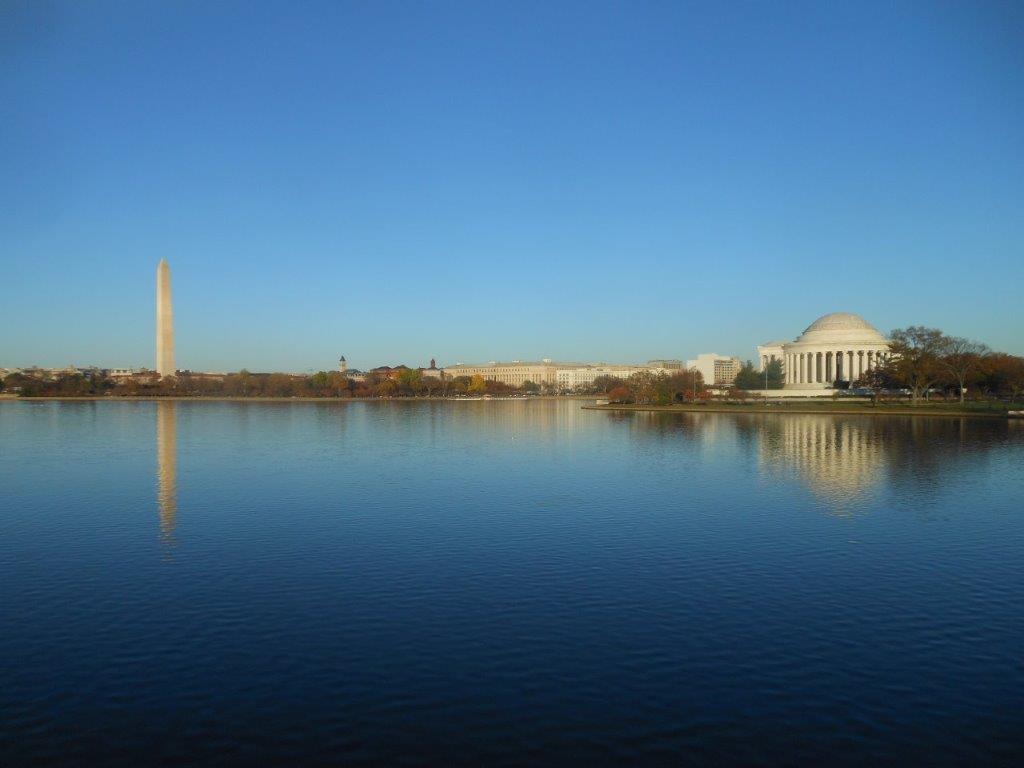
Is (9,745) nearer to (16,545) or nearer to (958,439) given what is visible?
(16,545)

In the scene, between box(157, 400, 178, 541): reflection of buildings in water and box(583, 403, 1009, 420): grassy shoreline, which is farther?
box(583, 403, 1009, 420): grassy shoreline

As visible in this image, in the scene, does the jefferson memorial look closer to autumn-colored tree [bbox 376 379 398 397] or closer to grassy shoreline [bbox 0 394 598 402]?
grassy shoreline [bbox 0 394 598 402]

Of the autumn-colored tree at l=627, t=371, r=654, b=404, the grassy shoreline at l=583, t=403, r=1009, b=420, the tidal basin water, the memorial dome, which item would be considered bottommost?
the tidal basin water

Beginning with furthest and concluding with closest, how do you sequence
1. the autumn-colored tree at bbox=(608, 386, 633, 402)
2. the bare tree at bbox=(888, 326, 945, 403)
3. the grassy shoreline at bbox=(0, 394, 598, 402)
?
the grassy shoreline at bbox=(0, 394, 598, 402)
the autumn-colored tree at bbox=(608, 386, 633, 402)
the bare tree at bbox=(888, 326, 945, 403)

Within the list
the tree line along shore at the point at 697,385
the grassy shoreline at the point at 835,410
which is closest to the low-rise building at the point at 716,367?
the tree line along shore at the point at 697,385

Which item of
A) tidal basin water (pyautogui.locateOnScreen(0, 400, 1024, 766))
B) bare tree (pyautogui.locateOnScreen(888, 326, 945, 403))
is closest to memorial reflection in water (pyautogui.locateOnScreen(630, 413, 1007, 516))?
tidal basin water (pyautogui.locateOnScreen(0, 400, 1024, 766))

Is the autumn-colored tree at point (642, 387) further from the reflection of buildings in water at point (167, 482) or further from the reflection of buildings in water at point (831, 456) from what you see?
the reflection of buildings in water at point (167, 482)

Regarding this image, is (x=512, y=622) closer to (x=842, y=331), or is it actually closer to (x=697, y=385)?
(x=697, y=385)
